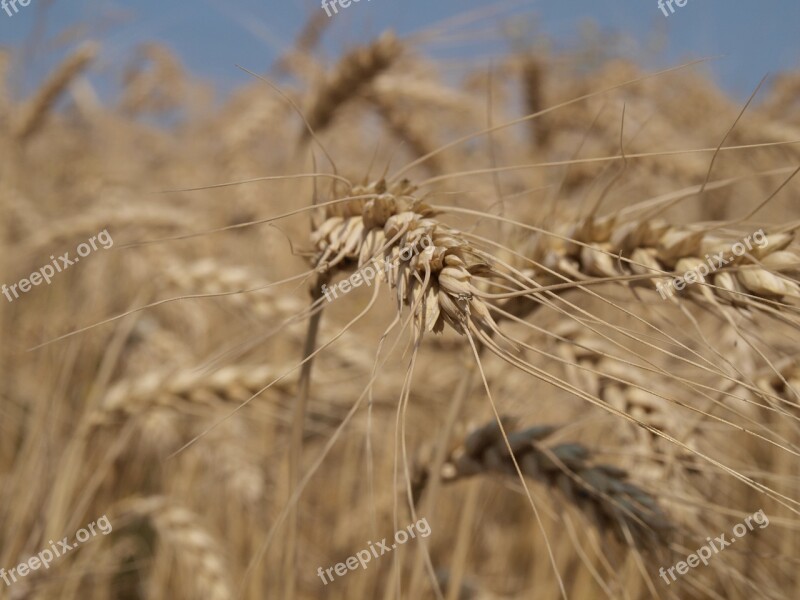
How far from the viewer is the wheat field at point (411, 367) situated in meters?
0.59

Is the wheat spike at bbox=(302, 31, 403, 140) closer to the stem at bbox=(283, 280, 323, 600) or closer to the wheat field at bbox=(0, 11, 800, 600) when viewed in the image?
the wheat field at bbox=(0, 11, 800, 600)

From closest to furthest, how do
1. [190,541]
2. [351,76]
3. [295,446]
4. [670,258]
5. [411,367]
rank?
[411,367] → [670,258] → [295,446] → [190,541] → [351,76]

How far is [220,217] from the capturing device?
7.95 feet

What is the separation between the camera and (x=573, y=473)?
795 millimetres

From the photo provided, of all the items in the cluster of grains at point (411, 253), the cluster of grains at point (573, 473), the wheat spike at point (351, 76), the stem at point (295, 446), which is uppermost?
the wheat spike at point (351, 76)

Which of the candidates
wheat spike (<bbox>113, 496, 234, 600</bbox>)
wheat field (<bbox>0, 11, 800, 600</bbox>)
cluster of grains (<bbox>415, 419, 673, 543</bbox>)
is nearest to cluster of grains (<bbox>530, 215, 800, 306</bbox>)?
wheat field (<bbox>0, 11, 800, 600</bbox>)

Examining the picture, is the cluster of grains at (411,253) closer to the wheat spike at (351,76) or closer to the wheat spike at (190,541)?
the wheat spike at (190,541)

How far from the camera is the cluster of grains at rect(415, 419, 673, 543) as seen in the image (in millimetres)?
756

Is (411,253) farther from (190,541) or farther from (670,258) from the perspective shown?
(190,541)

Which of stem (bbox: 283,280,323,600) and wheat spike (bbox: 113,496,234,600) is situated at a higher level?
stem (bbox: 283,280,323,600)

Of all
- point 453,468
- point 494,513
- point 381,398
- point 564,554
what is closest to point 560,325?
point 453,468

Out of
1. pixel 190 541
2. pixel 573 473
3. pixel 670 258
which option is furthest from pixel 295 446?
pixel 190 541

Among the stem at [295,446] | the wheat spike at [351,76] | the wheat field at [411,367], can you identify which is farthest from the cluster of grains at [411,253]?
the wheat spike at [351,76]

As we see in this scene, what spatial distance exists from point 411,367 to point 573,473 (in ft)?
1.33
